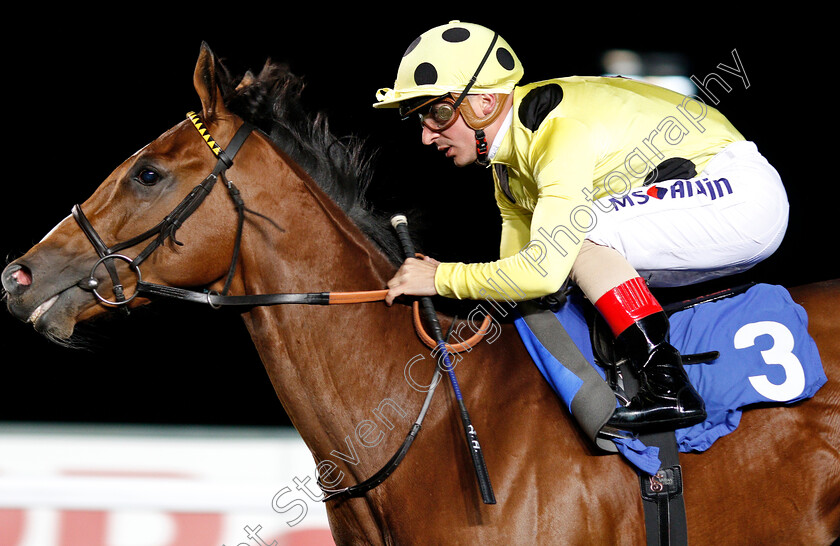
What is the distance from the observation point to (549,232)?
1.63 meters

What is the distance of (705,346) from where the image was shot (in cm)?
184

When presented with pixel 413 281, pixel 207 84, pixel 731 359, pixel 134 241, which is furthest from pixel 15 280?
pixel 731 359

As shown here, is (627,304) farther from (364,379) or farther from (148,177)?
(148,177)

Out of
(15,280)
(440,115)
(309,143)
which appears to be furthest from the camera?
(309,143)

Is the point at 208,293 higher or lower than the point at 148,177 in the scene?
lower

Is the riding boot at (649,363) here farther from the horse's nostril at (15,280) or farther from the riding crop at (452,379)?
the horse's nostril at (15,280)

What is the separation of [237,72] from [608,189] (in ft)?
7.17

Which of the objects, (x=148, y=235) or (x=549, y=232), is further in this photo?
(x=148, y=235)

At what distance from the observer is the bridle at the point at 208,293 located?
69.5 inches

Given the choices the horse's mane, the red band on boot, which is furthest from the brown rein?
the red band on boot

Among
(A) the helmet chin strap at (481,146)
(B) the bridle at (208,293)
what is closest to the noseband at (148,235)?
(B) the bridle at (208,293)

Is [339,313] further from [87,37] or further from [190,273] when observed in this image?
[87,37]

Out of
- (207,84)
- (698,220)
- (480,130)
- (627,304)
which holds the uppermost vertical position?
(207,84)

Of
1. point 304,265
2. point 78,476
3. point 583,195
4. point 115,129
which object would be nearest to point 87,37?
point 115,129
